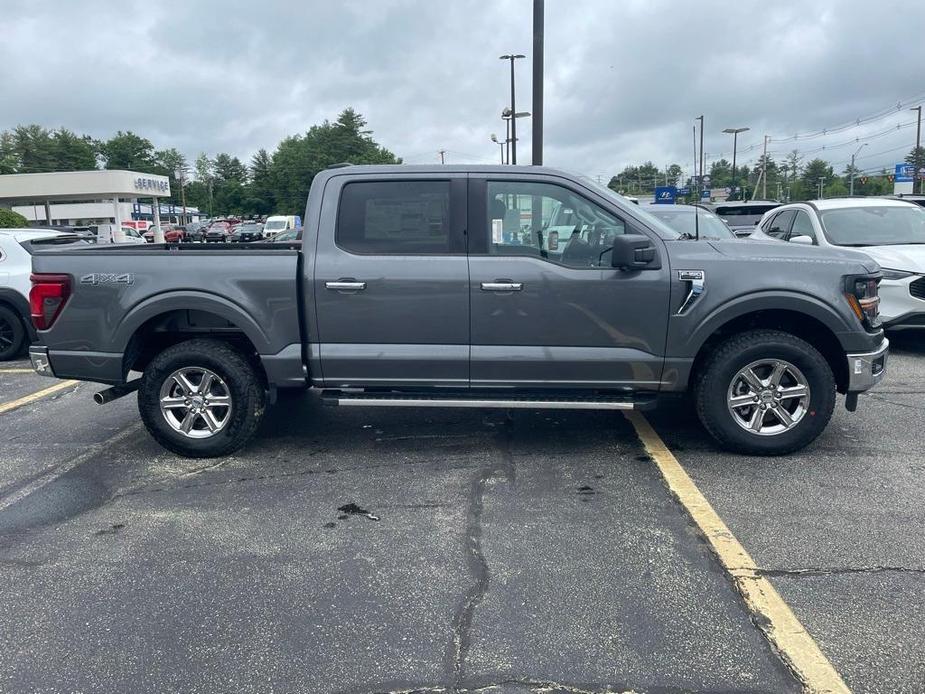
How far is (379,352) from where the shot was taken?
4.96 metres

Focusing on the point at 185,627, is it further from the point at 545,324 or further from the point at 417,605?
the point at 545,324

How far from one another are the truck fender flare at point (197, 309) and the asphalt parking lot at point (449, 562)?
3.08 feet

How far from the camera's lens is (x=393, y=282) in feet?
15.9

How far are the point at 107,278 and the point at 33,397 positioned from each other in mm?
3118

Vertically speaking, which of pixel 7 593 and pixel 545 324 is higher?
pixel 545 324

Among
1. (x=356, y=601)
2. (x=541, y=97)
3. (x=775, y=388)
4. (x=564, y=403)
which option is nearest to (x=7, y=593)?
(x=356, y=601)

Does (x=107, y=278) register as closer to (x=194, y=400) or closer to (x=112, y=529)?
(x=194, y=400)


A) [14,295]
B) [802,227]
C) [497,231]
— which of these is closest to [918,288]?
[802,227]

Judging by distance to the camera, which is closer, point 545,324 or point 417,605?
point 417,605

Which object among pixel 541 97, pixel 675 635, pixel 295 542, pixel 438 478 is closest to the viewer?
pixel 675 635

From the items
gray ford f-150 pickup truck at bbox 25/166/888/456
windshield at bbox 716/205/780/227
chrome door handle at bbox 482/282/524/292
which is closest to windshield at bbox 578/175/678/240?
gray ford f-150 pickup truck at bbox 25/166/888/456

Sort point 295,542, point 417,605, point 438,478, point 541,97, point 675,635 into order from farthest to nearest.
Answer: point 541,97
point 438,478
point 295,542
point 417,605
point 675,635

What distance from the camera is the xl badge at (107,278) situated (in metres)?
4.99

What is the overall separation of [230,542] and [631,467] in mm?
2600
